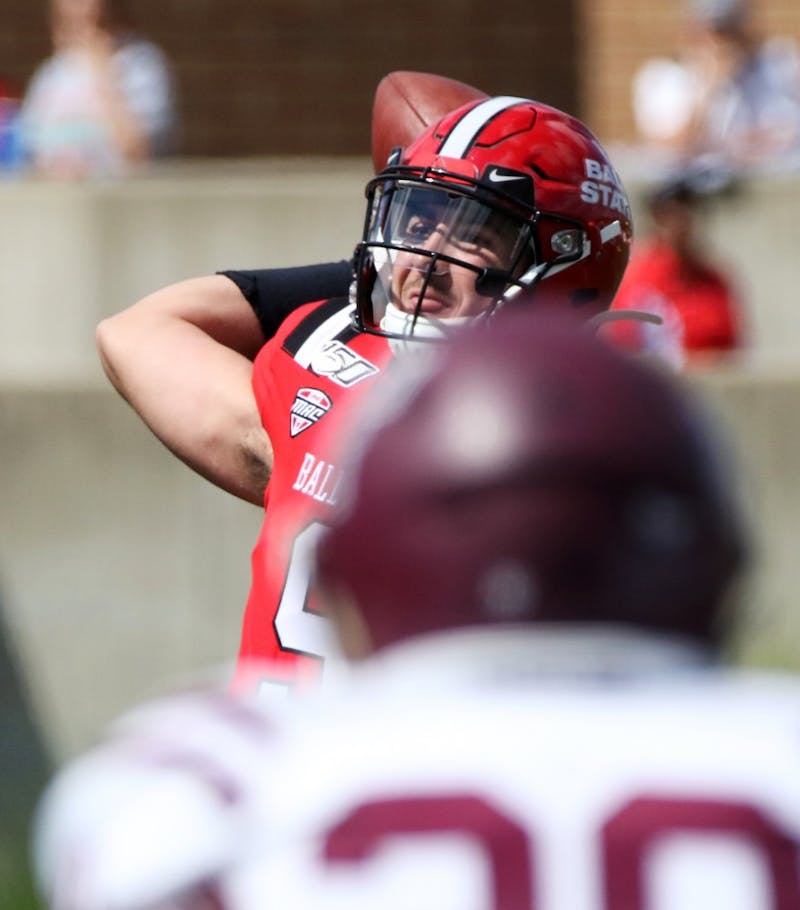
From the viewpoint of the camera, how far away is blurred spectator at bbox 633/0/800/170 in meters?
7.72

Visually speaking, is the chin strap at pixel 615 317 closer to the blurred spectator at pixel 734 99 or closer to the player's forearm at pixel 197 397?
the player's forearm at pixel 197 397

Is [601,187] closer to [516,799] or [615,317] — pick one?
[615,317]

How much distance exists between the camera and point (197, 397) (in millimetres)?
2855

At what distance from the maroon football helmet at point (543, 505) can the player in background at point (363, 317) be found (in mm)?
1159

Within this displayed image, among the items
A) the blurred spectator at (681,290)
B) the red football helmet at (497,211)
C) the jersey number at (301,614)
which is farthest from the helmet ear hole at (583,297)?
the blurred spectator at (681,290)

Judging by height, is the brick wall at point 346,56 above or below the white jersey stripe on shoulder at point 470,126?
below

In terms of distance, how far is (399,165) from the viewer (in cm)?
287

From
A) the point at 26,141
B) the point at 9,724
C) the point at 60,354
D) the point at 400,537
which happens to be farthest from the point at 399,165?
the point at 26,141

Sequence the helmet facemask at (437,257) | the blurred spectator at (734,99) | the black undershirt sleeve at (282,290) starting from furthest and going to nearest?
the blurred spectator at (734,99), the black undershirt sleeve at (282,290), the helmet facemask at (437,257)

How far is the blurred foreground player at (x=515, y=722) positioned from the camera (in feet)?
4.35

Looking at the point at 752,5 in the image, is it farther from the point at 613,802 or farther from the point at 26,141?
the point at 613,802

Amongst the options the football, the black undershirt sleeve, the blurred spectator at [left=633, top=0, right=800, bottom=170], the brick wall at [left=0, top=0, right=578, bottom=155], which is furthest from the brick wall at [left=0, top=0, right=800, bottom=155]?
the black undershirt sleeve

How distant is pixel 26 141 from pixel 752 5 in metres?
4.06

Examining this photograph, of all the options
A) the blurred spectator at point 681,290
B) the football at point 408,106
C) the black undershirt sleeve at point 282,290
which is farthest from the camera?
the blurred spectator at point 681,290
